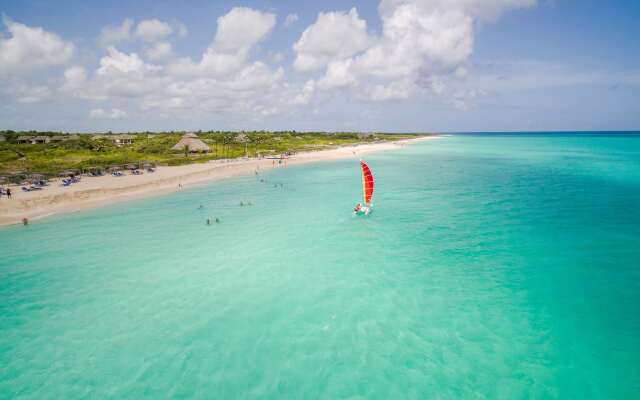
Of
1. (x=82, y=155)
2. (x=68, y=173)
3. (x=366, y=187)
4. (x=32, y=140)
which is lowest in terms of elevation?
(x=366, y=187)

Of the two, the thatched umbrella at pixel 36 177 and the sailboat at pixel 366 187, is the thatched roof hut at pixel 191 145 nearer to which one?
the thatched umbrella at pixel 36 177

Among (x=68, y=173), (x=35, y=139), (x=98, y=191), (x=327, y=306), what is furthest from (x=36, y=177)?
(x=35, y=139)

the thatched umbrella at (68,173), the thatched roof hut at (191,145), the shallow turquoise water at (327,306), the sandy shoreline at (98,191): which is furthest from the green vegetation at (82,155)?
the shallow turquoise water at (327,306)

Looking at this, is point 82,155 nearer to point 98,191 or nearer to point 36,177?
point 36,177

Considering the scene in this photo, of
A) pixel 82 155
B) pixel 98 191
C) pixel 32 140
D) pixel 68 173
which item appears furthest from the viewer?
pixel 32 140

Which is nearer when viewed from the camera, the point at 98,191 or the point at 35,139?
the point at 98,191

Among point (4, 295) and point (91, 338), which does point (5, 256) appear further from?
point (91, 338)

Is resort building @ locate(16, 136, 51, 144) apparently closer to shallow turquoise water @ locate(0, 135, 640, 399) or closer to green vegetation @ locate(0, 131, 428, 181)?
green vegetation @ locate(0, 131, 428, 181)

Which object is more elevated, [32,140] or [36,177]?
[32,140]

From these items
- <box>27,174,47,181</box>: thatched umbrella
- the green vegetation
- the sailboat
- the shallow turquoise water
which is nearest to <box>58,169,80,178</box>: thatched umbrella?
the green vegetation
